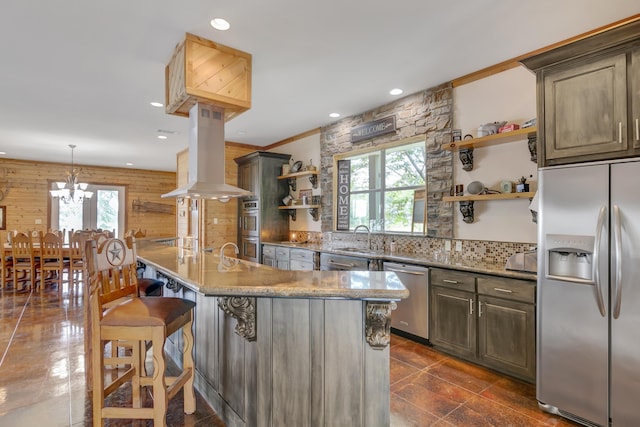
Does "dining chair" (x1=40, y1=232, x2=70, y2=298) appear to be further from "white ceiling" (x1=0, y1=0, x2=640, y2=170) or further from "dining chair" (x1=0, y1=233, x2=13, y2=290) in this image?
"white ceiling" (x1=0, y1=0, x2=640, y2=170)

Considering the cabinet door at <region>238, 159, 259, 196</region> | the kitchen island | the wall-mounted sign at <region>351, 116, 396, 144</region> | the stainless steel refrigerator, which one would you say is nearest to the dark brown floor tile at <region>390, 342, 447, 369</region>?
the stainless steel refrigerator

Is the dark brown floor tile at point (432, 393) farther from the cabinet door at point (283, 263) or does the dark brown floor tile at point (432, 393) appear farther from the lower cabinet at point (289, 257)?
the cabinet door at point (283, 263)

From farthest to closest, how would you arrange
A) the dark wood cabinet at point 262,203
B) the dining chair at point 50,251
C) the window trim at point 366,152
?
the dark wood cabinet at point 262,203
the dining chair at point 50,251
the window trim at point 366,152

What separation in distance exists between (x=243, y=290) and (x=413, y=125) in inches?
126

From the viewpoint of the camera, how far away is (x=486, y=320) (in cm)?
283

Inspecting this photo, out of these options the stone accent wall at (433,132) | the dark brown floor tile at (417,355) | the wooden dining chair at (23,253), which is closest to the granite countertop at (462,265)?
the stone accent wall at (433,132)

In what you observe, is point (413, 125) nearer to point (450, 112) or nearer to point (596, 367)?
point (450, 112)

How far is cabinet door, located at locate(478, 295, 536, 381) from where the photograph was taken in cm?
256

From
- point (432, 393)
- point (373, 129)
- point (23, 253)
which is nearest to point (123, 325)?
point (432, 393)

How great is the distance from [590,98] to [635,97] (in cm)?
22

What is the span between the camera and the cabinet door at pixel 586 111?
2016 mm

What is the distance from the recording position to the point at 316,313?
68.0 inches

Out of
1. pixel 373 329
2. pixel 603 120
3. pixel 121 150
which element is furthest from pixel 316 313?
pixel 121 150

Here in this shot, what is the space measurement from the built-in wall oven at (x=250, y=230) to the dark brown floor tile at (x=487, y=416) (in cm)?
426
